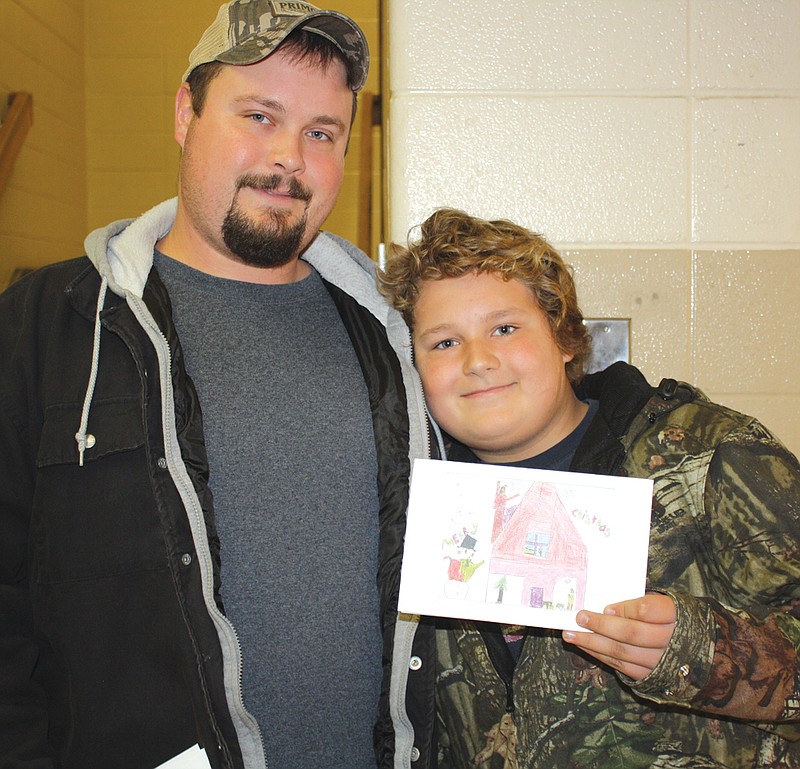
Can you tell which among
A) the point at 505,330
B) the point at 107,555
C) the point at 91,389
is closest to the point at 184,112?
the point at 91,389

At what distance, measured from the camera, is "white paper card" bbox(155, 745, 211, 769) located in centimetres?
131

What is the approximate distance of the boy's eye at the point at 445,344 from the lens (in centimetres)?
153

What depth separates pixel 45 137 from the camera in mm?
4711


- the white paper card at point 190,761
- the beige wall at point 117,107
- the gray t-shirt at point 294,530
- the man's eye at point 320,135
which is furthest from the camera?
the beige wall at point 117,107

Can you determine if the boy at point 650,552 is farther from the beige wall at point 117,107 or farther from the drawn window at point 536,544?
the beige wall at point 117,107

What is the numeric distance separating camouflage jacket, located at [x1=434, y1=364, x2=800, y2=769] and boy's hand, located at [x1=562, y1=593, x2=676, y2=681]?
0.06 ft

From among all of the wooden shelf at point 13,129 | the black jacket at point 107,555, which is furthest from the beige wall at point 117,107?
the black jacket at point 107,555

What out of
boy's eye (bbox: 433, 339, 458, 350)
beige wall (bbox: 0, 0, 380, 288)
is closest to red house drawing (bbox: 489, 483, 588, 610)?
boy's eye (bbox: 433, 339, 458, 350)

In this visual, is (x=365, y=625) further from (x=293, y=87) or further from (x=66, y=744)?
(x=293, y=87)

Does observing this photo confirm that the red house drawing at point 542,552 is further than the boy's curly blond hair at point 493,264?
No

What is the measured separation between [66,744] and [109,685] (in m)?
0.13

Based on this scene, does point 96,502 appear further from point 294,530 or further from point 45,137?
point 45,137

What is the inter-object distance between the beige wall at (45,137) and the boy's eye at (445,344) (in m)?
3.39

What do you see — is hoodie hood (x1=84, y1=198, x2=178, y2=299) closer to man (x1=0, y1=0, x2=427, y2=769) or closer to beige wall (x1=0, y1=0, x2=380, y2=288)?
man (x1=0, y1=0, x2=427, y2=769)
